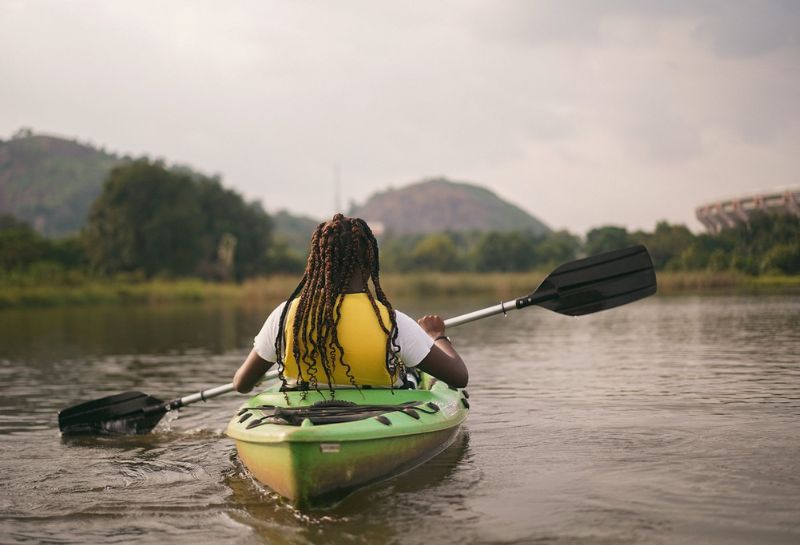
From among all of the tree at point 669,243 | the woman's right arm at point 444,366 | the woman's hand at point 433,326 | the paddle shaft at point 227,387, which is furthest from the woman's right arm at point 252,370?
the tree at point 669,243

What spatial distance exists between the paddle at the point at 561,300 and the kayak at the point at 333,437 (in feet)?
6.17

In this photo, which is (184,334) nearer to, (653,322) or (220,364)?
(220,364)

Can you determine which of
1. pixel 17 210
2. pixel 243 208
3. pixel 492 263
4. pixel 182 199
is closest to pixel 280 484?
pixel 492 263

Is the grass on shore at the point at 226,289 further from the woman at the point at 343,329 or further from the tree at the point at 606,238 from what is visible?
the woman at the point at 343,329

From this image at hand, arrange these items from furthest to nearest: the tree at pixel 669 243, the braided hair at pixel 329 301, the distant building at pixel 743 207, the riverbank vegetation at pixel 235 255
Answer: the tree at pixel 669 243 → the riverbank vegetation at pixel 235 255 → the distant building at pixel 743 207 → the braided hair at pixel 329 301

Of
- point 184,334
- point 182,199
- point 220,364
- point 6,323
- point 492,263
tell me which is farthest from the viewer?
point 182,199

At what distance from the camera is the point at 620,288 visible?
654 cm

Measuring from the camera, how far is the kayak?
3863 millimetres

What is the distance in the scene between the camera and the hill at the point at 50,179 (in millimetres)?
128250

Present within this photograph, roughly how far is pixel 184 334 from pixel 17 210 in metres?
128

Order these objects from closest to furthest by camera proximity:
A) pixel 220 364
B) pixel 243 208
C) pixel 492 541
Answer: pixel 492 541, pixel 220 364, pixel 243 208

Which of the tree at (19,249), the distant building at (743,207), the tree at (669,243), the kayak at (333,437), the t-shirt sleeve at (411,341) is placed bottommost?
the kayak at (333,437)

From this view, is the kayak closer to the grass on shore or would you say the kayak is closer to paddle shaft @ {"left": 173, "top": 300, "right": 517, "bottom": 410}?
paddle shaft @ {"left": 173, "top": 300, "right": 517, "bottom": 410}

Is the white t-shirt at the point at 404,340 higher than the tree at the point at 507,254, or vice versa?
the tree at the point at 507,254
